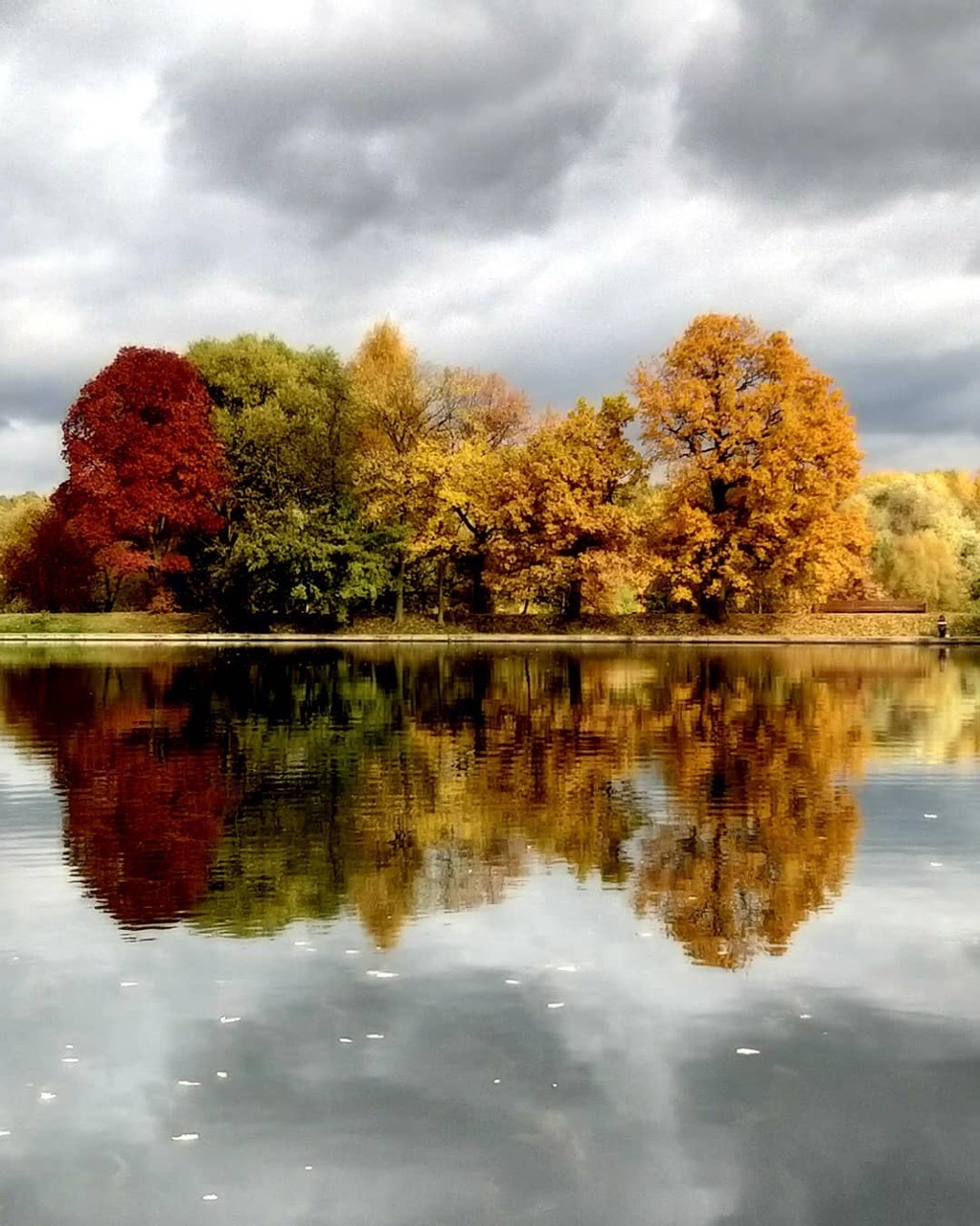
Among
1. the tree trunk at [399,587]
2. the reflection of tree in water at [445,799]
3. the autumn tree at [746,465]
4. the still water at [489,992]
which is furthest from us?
the tree trunk at [399,587]

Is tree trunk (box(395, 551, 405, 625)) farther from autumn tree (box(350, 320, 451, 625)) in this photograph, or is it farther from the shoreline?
the shoreline

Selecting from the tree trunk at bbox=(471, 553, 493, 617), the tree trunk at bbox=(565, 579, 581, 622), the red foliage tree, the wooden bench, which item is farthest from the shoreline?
the tree trunk at bbox=(471, 553, 493, 617)

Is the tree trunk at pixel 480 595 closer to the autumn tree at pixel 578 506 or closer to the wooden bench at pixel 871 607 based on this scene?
the autumn tree at pixel 578 506

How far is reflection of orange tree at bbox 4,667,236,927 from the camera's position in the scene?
36.8 ft

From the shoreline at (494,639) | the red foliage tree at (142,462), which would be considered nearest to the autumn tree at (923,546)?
the shoreline at (494,639)

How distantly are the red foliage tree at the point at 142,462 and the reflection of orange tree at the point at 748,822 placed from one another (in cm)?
4288

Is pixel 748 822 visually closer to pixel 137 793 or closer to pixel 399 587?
pixel 137 793

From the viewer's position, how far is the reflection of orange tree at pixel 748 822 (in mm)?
10172

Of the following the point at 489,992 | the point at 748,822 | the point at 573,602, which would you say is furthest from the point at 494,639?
the point at 489,992

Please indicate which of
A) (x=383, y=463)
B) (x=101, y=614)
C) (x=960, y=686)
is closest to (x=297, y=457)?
(x=383, y=463)

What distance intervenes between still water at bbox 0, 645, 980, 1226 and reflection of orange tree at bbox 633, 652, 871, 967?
72 mm

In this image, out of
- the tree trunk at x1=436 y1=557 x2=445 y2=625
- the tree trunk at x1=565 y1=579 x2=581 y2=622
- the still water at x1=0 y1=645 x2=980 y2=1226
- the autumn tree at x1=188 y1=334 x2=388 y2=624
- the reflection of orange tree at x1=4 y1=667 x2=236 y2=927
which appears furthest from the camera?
the tree trunk at x1=436 y1=557 x2=445 y2=625

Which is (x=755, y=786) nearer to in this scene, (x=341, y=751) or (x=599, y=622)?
(x=341, y=751)

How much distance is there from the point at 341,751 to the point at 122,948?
11.3 m
